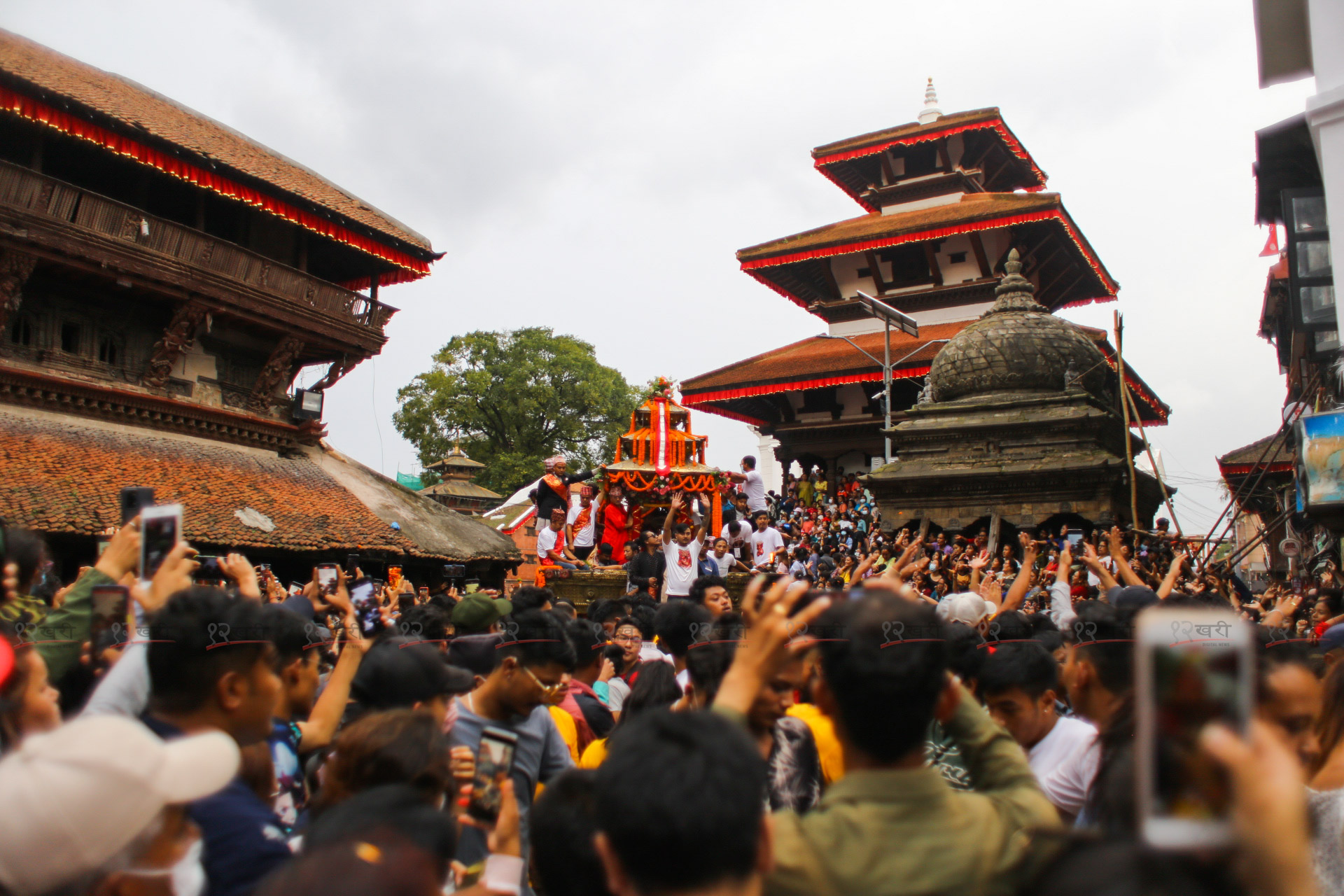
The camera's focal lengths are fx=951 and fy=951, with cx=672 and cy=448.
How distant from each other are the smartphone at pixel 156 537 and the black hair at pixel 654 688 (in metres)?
1.80

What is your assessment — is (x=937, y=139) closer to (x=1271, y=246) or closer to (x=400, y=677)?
(x=1271, y=246)

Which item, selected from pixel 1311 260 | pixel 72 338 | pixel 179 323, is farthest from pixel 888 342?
pixel 72 338

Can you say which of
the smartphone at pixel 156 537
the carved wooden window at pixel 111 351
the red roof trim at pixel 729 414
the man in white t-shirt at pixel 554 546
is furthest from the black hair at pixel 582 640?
the red roof trim at pixel 729 414

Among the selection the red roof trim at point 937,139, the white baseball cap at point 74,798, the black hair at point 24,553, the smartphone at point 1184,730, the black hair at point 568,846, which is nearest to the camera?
the smartphone at point 1184,730

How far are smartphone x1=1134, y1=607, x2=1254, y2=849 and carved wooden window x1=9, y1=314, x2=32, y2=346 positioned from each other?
20.3 m

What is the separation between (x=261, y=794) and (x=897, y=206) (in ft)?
91.6

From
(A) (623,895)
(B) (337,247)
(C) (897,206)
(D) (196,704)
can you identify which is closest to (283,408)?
(B) (337,247)

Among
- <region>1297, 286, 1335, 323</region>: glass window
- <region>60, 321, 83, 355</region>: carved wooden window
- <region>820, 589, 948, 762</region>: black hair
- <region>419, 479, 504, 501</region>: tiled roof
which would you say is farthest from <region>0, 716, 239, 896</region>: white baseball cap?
<region>419, 479, 504, 501</region>: tiled roof

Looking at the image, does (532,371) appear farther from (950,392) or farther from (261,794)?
(261,794)

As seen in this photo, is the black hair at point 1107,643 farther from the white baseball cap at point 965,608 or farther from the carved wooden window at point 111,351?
the carved wooden window at point 111,351

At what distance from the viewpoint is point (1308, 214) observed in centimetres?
1190

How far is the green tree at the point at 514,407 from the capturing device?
146 ft

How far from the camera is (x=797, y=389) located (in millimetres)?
23219

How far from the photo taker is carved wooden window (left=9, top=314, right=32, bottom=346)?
17125mm
